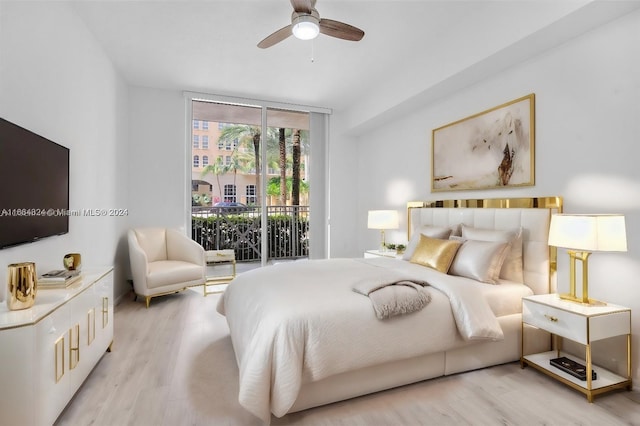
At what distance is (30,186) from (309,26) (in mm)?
2141

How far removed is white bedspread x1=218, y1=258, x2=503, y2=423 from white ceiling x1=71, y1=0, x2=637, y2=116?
205cm

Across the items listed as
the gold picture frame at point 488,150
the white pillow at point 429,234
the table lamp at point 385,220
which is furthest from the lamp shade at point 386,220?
the white pillow at point 429,234

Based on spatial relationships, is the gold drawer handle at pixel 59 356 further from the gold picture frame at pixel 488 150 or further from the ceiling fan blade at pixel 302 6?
the gold picture frame at pixel 488 150

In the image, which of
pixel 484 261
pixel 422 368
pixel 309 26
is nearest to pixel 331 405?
pixel 422 368

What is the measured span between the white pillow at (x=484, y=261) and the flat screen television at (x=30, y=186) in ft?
9.91

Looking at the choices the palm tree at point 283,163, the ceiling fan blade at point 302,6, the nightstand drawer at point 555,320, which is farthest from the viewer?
the palm tree at point 283,163

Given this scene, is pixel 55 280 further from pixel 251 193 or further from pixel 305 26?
pixel 251 193

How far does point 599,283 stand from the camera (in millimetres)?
2293

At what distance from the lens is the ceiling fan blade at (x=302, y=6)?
234 cm

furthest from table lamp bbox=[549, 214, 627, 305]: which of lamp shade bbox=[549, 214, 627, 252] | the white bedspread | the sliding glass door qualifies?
the sliding glass door

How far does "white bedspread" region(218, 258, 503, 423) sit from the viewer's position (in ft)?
5.48

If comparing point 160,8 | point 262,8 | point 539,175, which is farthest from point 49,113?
point 539,175

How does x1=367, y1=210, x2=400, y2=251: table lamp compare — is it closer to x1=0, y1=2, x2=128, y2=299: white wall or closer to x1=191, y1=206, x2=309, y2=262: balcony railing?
x1=191, y1=206, x2=309, y2=262: balcony railing

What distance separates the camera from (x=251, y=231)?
20.6ft
